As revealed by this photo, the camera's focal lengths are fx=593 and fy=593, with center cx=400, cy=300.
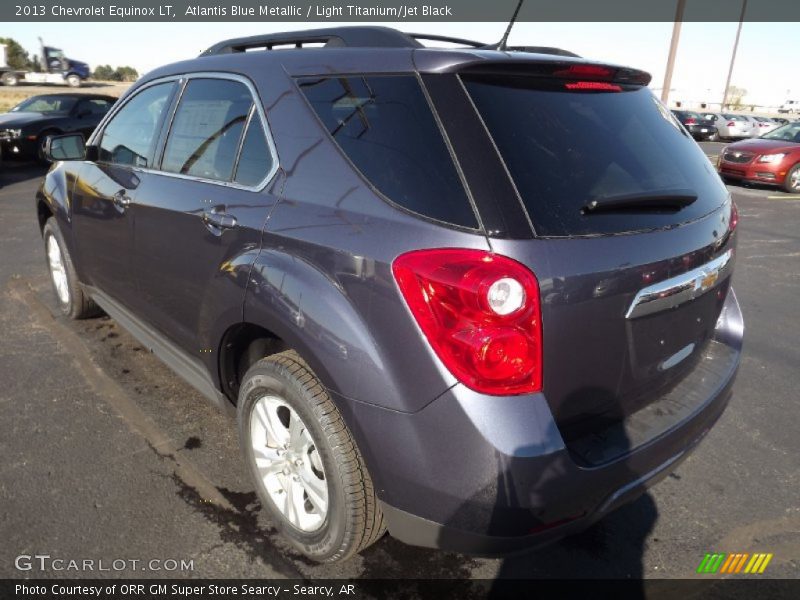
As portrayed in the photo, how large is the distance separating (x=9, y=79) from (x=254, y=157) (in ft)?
152

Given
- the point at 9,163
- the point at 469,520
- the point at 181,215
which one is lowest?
the point at 9,163

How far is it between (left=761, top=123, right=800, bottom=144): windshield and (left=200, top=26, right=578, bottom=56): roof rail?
44.4ft

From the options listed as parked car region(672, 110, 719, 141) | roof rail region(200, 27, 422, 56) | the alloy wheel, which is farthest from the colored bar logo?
parked car region(672, 110, 719, 141)

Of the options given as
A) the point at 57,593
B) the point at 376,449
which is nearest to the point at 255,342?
the point at 376,449

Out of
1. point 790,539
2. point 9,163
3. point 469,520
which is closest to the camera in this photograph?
point 469,520

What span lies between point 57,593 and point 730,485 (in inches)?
110

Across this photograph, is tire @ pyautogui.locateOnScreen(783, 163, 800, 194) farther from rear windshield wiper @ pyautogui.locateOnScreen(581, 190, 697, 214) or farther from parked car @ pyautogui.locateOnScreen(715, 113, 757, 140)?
parked car @ pyautogui.locateOnScreen(715, 113, 757, 140)

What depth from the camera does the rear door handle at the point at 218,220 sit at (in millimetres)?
2281

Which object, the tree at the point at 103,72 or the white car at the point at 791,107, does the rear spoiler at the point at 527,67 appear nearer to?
the white car at the point at 791,107

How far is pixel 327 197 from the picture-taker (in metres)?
1.97

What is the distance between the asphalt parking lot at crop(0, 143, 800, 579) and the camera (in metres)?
2.23

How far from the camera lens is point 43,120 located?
480 inches

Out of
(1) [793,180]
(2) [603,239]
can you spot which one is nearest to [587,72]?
(2) [603,239]

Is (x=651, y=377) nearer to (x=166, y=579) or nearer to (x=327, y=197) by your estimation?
(x=327, y=197)
